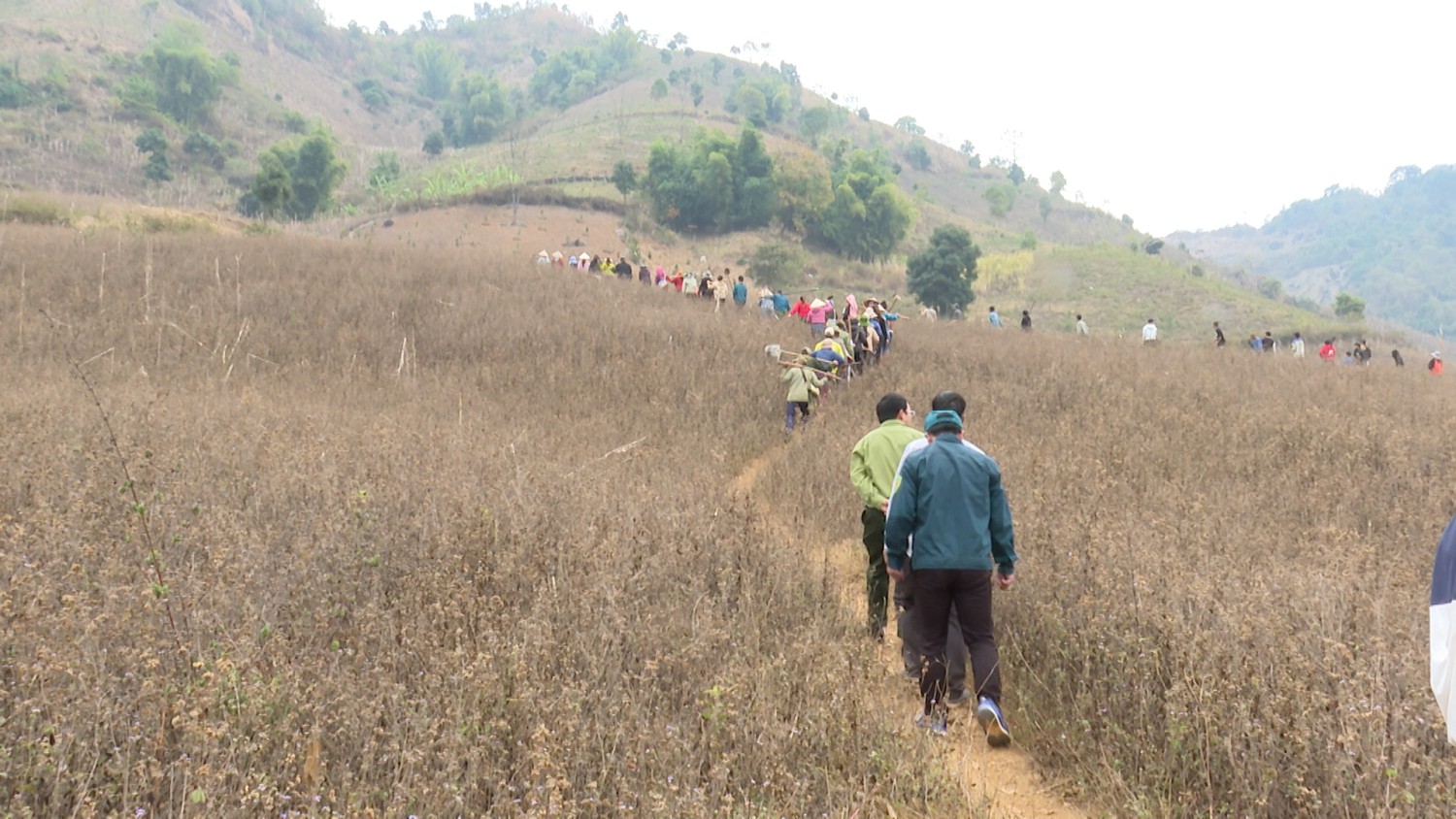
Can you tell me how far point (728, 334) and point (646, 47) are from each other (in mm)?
186215

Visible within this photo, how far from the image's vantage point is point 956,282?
1758 inches

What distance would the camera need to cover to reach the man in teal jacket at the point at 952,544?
12.1 feet

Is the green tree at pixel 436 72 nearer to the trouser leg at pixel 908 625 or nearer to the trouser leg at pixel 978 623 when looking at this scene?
the trouser leg at pixel 908 625

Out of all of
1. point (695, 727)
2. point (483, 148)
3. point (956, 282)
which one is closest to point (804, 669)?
point (695, 727)

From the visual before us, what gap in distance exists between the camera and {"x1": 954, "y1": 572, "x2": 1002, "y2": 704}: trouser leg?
3.70 metres

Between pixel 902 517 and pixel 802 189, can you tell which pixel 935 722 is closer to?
pixel 902 517

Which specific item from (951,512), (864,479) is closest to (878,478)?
(864,479)

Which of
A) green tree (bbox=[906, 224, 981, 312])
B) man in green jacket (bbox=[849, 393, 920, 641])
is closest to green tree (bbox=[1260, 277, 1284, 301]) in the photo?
green tree (bbox=[906, 224, 981, 312])

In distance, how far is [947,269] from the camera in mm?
44469

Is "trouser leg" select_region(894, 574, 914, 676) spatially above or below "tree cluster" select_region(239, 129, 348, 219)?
below

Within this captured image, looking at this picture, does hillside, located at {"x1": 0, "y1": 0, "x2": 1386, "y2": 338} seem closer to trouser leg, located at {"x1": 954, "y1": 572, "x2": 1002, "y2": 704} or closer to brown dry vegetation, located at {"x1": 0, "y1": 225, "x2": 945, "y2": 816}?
brown dry vegetation, located at {"x1": 0, "y1": 225, "x2": 945, "y2": 816}

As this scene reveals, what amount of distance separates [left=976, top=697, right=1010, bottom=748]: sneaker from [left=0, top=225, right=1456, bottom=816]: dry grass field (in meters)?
0.13

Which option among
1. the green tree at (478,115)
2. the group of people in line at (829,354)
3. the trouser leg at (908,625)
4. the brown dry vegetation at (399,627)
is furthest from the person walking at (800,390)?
the green tree at (478,115)

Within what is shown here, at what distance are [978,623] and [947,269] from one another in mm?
43379
